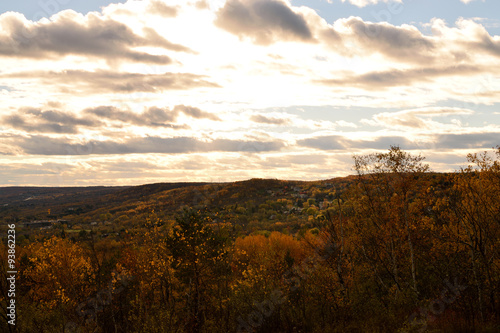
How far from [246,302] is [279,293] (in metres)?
2.96

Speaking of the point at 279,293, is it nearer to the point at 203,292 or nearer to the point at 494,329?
the point at 203,292

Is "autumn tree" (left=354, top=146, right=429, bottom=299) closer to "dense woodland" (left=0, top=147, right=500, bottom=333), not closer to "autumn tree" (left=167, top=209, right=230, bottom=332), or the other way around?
"dense woodland" (left=0, top=147, right=500, bottom=333)

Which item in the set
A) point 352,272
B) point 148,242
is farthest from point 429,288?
point 148,242

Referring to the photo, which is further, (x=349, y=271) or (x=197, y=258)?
(x=349, y=271)

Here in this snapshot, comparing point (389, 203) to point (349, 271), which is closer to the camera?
point (389, 203)

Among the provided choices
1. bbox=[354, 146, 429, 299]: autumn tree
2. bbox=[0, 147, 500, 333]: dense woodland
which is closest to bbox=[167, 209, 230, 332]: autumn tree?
bbox=[0, 147, 500, 333]: dense woodland

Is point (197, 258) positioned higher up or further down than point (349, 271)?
higher up

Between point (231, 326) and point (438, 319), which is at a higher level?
point (438, 319)

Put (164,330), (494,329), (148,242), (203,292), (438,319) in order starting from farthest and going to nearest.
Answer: (203,292) < (148,242) < (164,330) < (438,319) < (494,329)

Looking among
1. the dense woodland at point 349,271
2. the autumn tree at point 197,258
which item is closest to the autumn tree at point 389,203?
the dense woodland at point 349,271

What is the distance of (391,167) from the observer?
31.9 m

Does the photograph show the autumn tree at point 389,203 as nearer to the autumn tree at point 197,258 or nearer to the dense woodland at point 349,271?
the dense woodland at point 349,271

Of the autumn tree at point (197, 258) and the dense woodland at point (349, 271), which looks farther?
→ the autumn tree at point (197, 258)

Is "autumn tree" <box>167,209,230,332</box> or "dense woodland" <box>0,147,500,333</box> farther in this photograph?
"autumn tree" <box>167,209,230,332</box>
